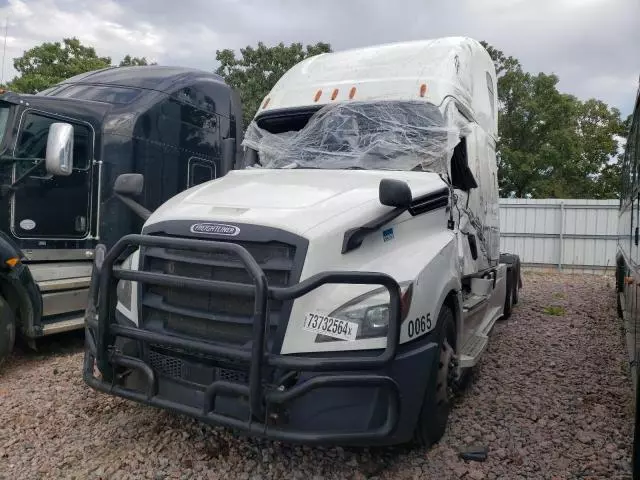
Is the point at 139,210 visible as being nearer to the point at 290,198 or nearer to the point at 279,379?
the point at 290,198

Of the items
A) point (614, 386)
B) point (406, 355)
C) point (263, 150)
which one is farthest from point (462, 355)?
point (263, 150)

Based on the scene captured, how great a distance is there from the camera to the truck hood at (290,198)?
10.6ft

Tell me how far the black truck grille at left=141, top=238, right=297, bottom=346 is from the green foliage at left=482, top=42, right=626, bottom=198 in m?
23.5

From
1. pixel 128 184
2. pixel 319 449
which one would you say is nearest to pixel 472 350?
pixel 319 449

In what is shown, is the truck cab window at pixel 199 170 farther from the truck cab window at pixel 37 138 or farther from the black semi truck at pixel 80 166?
the truck cab window at pixel 37 138

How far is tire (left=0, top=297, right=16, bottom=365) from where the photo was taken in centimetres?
494

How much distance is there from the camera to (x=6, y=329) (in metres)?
4.98

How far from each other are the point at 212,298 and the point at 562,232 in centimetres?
1592

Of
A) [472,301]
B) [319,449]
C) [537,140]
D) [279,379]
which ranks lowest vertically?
[319,449]

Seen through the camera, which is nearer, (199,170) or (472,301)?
(472,301)

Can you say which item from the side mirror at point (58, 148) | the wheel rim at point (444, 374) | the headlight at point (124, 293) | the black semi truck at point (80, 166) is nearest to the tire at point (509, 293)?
the wheel rim at point (444, 374)

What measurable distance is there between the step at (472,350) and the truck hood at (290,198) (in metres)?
1.35

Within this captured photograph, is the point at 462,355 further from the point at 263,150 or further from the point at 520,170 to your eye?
the point at 520,170

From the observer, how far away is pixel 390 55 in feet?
17.4
